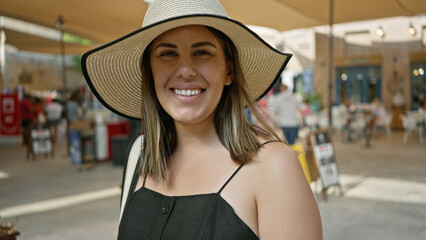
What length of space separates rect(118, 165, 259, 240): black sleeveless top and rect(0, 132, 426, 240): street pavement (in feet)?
4.61

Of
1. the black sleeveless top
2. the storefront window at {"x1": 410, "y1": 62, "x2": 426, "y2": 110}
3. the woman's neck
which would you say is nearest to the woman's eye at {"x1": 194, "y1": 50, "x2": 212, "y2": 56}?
the woman's neck

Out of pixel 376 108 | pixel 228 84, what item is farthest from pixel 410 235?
pixel 376 108

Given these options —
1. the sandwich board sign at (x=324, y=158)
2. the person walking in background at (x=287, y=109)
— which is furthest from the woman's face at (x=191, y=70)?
the person walking in background at (x=287, y=109)

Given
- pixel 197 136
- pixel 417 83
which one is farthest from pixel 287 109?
pixel 417 83

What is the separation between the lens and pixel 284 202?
3.29 feet

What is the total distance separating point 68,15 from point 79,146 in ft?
8.43

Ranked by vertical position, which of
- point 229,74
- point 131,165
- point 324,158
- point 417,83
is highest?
point 417,83

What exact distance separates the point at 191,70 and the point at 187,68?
0.04 feet

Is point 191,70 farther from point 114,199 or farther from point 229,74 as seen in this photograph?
point 114,199

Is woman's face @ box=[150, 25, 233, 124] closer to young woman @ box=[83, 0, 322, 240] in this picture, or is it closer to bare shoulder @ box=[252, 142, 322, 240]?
young woman @ box=[83, 0, 322, 240]

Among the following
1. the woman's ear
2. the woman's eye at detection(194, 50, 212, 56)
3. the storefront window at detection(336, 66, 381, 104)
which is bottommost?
the woman's ear

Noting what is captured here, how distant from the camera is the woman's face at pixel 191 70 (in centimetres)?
115

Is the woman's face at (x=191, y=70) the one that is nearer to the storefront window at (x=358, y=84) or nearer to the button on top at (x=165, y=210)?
the button on top at (x=165, y=210)

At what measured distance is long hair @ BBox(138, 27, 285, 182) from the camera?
1.19 m
